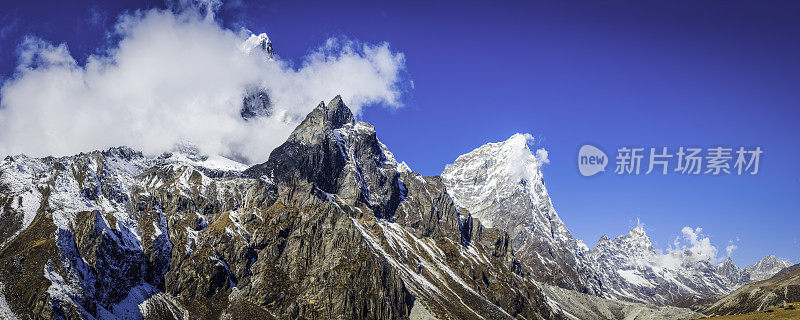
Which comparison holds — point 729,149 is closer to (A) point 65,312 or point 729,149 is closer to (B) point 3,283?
(A) point 65,312

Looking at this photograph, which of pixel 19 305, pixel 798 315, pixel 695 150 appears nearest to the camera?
pixel 798 315

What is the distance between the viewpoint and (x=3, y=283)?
198875mm

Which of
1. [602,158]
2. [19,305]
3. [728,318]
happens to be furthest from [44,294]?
[728,318]

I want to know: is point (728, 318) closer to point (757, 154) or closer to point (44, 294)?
point (757, 154)

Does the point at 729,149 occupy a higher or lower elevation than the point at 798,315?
higher

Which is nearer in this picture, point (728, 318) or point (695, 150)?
point (728, 318)

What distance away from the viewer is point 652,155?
12494cm

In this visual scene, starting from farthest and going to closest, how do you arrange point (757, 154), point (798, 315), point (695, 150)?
1. point (695, 150)
2. point (757, 154)
3. point (798, 315)

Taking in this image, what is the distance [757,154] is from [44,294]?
791ft

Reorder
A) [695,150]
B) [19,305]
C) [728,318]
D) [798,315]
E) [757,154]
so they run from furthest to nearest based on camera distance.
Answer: [19,305] → [695,150] → [757,154] → [728,318] → [798,315]

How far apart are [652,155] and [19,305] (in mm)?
222548

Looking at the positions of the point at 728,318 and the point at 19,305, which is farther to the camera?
the point at 19,305

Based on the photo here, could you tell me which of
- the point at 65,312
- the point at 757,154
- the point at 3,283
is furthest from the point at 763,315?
the point at 3,283

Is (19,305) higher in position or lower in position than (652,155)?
lower
